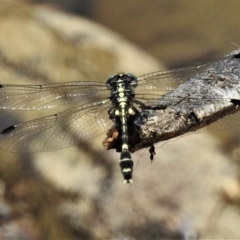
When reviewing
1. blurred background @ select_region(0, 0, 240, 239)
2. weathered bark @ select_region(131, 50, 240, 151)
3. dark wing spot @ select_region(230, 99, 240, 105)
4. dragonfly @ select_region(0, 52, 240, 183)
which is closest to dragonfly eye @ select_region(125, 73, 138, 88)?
dragonfly @ select_region(0, 52, 240, 183)

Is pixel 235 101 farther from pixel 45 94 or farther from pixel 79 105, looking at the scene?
pixel 45 94

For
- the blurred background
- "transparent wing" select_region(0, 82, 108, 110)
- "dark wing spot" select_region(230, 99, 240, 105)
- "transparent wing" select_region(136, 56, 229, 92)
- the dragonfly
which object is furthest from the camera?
the blurred background

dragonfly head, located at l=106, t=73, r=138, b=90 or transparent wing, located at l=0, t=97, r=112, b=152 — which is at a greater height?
dragonfly head, located at l=106, t=73, r=138, b=90

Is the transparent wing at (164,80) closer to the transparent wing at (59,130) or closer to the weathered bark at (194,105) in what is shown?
the transparent wing at (59,130)

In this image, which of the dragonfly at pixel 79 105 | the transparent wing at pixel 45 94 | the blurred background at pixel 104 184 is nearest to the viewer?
the dragonfly at pixel 79 105

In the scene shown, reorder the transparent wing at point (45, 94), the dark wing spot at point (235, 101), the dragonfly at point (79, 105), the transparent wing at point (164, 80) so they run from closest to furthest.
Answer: the dark wing spot at point (235, 101)
the dragonfly at point (79, 105)
the transparent wing at point (164, 80)
the transparent wing at point (45, 94)

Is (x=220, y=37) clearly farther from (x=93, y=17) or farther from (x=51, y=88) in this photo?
(x=51, y=88)

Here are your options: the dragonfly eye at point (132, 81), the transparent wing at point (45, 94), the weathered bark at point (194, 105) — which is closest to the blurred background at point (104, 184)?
the transparent wing at point (45, 94)

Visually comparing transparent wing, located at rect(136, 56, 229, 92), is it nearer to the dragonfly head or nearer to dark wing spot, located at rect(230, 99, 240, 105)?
the dragonfly head

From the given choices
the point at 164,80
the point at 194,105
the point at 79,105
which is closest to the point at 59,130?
the point at 79,105
